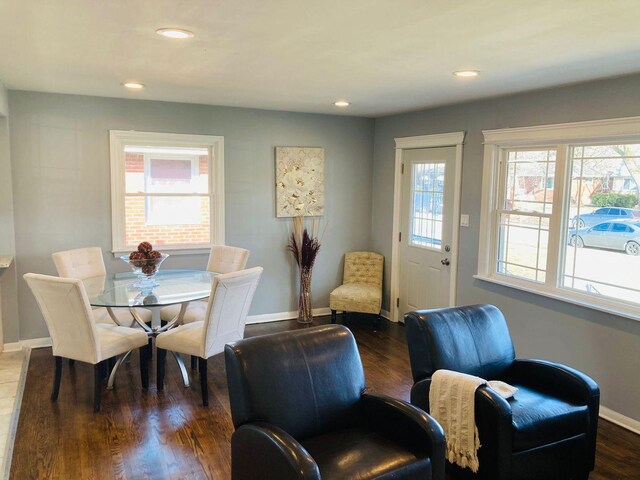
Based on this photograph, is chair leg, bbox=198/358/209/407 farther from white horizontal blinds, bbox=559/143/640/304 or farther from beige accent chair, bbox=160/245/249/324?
white horizontal blinds, bbox=559/143/640/304

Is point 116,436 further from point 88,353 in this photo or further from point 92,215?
point 92,215

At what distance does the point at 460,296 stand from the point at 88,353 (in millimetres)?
3220

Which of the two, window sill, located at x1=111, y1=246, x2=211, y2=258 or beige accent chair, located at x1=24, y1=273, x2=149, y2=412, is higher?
window sill, located at x1=111, y1=246, x2=211, y2=258

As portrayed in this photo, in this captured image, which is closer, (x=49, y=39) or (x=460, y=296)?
(x=49, y=39)

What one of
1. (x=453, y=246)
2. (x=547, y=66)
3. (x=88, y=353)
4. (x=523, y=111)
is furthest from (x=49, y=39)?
(x=453, y=246)

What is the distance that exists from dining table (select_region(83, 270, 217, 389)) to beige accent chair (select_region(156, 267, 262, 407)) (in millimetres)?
226

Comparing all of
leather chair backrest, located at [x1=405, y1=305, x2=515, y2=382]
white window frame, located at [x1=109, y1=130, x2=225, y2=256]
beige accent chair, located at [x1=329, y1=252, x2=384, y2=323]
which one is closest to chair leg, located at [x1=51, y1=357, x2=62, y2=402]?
white window frame, located at [x1=109, y1=130, x2=225, y2=256]

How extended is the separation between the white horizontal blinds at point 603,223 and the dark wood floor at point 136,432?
3.24 feet

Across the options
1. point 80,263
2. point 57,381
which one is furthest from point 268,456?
point 80,263

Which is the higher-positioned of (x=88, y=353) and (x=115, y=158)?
(x=115, y=158)

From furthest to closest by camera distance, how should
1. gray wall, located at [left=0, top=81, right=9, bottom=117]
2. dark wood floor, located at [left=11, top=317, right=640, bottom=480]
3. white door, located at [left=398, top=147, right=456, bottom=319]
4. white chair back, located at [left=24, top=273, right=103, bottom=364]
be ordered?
white door, located at [left=398, top=147, right=456, bottom=319] → gray wall, located at [left=0, top=81, right=9, bottom=117] → white chair back, located at [left=24, top=273, right=103, bottom=364] → dark wood floor, located at [left=11, top=317, right=640, bottom=480]

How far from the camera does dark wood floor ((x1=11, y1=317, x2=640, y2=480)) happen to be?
2.76 meters

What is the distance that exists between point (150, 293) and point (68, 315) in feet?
2.04

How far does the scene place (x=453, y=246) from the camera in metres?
4.79
